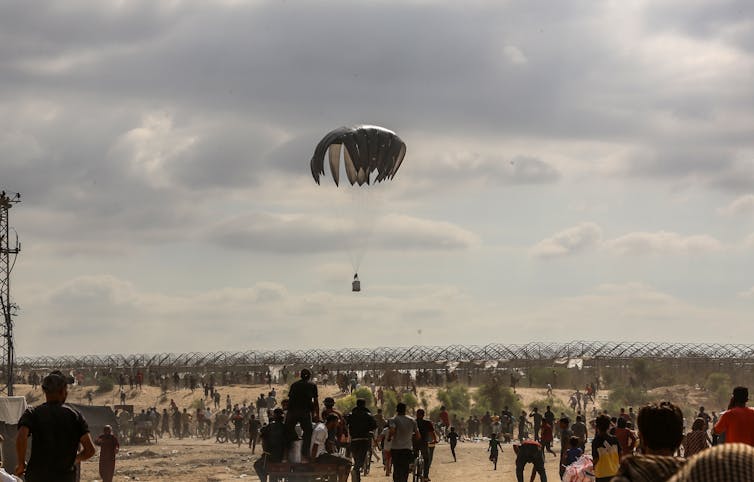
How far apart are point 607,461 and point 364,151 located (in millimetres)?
21648

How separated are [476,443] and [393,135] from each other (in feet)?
47.8

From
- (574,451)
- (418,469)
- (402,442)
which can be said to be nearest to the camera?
(574,451)

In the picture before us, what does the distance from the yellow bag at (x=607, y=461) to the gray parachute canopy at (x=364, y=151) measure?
21365 mm

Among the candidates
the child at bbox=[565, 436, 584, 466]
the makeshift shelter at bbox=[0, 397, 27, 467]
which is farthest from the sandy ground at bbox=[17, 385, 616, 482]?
the child at bbox=[565, 436, 584, 466]

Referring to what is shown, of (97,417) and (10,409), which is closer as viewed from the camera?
(10,409)

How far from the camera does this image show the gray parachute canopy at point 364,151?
112 ft

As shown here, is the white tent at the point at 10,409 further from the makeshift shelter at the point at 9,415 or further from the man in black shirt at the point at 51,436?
the man in black shirt at the point at 51,436

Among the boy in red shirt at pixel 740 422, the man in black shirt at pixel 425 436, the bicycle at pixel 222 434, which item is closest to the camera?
the boy in red shirt at pixel 740 422

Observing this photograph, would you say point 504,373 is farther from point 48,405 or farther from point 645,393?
point 48,405

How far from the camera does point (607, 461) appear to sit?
43.6 feet

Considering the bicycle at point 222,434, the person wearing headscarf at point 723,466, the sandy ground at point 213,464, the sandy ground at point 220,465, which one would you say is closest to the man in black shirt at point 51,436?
the person wearing headscarf at point 723,466

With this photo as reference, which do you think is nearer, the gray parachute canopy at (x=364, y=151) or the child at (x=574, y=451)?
the child at (x=574, y=451)

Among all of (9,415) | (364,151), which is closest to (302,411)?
(9,415)

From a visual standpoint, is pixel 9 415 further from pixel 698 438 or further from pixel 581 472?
pixel 698 438
